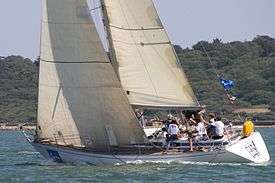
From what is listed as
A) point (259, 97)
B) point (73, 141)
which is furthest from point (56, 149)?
point (259, 97)

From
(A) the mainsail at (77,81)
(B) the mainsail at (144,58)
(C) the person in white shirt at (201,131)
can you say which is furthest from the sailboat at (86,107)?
(C) the person in white shirt at (201,131)

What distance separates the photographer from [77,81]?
126 feet

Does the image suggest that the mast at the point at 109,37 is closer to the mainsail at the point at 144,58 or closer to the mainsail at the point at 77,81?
the mainsail at the point at 144,58

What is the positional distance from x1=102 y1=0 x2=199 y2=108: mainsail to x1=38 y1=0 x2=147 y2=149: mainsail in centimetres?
115

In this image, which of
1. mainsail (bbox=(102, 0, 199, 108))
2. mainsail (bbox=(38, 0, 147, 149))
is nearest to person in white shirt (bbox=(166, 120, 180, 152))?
mainsail (bbox=(38, 0, 147, 149))

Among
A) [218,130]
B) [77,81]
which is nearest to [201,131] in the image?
[218,130]

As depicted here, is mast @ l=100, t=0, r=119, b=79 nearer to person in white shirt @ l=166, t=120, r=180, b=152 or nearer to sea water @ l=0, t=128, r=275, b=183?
person in white shirt @ l=166, t=120, r=180, b=152

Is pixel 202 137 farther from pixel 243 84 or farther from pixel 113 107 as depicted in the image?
pixel 243 84

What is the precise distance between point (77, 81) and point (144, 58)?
281 cm

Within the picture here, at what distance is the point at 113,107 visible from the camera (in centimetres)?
3800

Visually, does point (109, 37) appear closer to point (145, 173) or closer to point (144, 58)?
point (144, 58)

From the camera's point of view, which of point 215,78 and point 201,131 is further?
point 215,78

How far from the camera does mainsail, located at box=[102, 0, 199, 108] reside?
129 feet

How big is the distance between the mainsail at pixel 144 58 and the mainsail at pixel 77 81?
1.15 meters
